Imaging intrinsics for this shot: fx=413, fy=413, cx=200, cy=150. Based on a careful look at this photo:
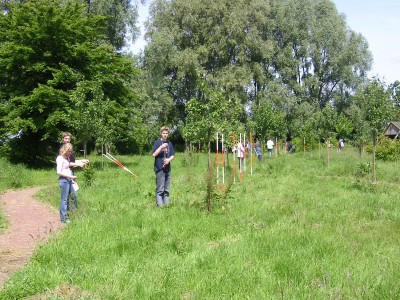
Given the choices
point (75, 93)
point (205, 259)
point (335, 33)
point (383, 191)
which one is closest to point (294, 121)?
point (335, 33)

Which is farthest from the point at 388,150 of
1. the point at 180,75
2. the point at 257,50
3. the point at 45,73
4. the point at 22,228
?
the point at 22,228

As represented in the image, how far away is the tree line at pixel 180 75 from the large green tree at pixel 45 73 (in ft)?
0.21

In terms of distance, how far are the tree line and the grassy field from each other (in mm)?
5641

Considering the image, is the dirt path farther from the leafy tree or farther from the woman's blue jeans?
the leafy tree

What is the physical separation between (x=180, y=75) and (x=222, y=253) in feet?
103

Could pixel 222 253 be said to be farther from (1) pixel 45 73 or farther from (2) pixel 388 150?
(2) pixel 388 150

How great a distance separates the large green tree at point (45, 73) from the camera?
2106 cm

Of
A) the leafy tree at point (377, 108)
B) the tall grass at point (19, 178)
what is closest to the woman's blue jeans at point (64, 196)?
the tall grass at point (19, 178)

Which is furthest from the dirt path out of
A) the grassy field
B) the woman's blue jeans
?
the grassy field

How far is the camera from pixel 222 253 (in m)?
5.81

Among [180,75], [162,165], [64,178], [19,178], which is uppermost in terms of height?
[180,75]

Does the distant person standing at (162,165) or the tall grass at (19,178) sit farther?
the tall grass at (19,178)

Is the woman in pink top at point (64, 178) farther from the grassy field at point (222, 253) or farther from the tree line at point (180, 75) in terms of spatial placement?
the tree line at point (180, 75)

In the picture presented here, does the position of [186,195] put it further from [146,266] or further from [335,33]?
[335,33]
